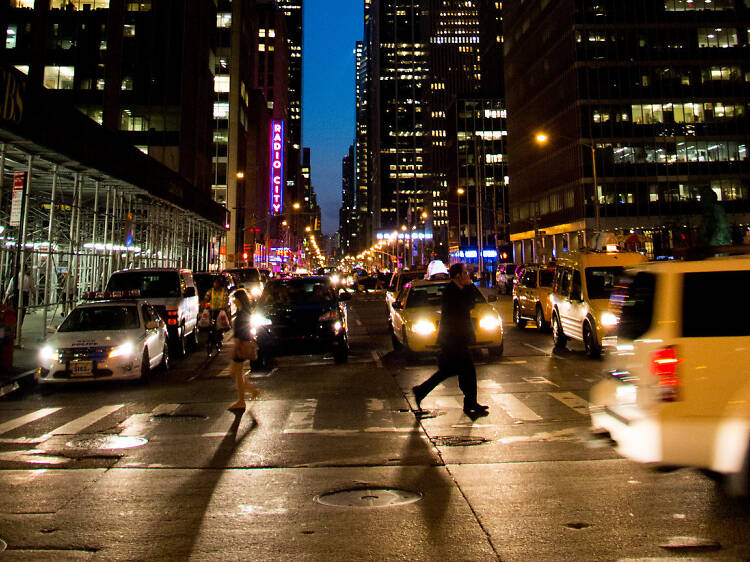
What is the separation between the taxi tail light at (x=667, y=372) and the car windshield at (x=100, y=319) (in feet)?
31.1

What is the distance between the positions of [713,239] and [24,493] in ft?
138

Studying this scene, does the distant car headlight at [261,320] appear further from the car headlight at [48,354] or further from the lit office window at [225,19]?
the lit office window at [225,19]

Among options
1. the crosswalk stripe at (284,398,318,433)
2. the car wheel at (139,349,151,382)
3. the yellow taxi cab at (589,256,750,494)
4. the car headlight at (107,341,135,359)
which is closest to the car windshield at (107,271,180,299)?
the car wheel at (139,349,151,382)

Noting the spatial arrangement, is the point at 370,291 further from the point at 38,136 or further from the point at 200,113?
the point at 38,136

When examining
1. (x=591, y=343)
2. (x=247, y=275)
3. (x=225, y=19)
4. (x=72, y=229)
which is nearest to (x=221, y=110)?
(x=225, y=19)

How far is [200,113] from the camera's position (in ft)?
185

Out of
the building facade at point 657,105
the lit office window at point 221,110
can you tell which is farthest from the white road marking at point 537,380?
the lit office window at point 221,110

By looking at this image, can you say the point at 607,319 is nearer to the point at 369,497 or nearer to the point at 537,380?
the point at 537,380

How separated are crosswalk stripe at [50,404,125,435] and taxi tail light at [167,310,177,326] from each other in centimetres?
556

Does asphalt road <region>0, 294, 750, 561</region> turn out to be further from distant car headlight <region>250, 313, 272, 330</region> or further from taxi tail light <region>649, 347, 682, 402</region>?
distant car headlight <region>250, 313, 272, 330</region>

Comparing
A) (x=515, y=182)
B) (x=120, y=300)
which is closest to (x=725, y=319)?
(x=120, y=300)

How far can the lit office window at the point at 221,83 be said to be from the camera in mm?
72750

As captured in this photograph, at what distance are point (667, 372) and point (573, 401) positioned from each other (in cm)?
446

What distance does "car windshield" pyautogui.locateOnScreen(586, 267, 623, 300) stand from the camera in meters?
13.0
